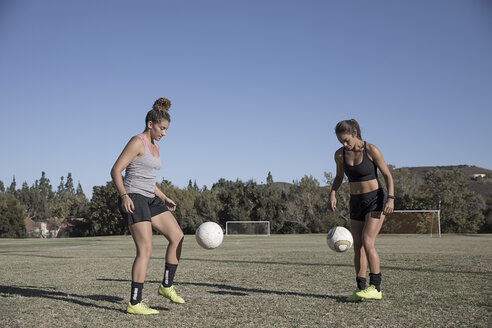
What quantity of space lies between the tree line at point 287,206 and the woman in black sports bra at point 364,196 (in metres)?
48.0

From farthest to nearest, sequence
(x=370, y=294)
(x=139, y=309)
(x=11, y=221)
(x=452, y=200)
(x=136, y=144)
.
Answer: (x=11, y=221)
(x=452, y=200)
(x=370, y=294)
(x=136, y=144)
(x=139, y=309)

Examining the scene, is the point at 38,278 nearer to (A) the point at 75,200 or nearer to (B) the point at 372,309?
(B) the point at 372,309

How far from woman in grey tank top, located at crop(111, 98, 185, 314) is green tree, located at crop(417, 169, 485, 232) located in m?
50.6

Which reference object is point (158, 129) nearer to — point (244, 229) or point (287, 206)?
point (244, 229)

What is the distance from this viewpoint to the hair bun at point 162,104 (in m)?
5.49

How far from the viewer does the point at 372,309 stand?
507cm

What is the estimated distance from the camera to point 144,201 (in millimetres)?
5211

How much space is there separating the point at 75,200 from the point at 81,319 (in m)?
77.0

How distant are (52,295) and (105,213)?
5526 centimetres

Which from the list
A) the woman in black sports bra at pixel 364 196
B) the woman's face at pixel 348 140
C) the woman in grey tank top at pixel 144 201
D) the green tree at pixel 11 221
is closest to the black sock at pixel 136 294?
the woman in grey tank top at pixel 144 201

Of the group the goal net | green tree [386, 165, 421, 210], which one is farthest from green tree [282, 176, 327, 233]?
the goal net

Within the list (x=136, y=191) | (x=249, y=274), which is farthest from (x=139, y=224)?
(x=249, y=274)

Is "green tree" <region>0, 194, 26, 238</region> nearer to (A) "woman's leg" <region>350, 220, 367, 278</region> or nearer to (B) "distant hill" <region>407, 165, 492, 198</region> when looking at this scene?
(A) "woman's leg" <region>350, 220, 367, 278</region>

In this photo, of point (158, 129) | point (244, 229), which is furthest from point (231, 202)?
point (158, 129)
